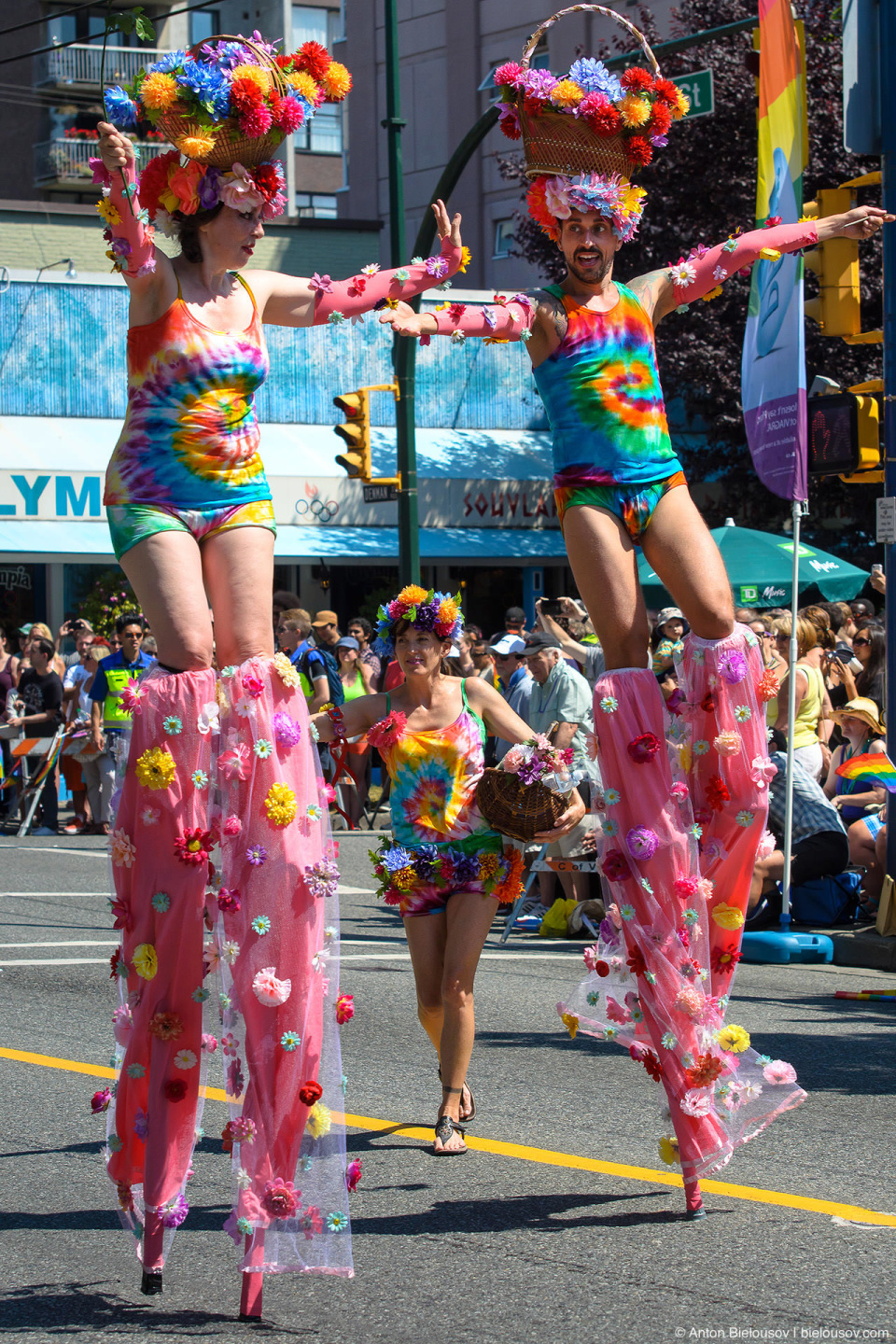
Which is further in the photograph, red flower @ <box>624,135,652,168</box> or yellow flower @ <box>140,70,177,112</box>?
red flower @ <box>624,135,652,168</box>

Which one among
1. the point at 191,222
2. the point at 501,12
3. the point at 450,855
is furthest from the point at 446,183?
the point at 501,12

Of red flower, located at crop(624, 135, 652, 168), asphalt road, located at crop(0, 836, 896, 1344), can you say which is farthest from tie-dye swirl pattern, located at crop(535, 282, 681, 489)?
asphalt road, located at crop(0, 836, 896, 1344)

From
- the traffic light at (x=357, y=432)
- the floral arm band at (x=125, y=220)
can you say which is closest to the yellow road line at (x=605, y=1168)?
the floral arm band at (x=125, y=220)

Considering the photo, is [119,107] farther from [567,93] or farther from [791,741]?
[791,741]

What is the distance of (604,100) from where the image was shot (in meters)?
4.77

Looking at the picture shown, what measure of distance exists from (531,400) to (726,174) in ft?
16.2

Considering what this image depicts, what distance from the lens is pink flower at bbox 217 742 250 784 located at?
4.02 meters

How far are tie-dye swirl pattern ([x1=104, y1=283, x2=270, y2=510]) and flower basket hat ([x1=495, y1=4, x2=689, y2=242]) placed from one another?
125cm

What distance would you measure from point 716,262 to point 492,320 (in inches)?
34.1

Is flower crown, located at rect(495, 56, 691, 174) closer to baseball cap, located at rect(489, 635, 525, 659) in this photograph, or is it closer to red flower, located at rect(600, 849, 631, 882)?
red flower, located at rect(600, 849, 631, 882)

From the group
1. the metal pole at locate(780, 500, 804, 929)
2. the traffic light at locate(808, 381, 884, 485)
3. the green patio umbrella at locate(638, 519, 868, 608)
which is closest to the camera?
the traffic light at locate(808, 381, 884, 485)

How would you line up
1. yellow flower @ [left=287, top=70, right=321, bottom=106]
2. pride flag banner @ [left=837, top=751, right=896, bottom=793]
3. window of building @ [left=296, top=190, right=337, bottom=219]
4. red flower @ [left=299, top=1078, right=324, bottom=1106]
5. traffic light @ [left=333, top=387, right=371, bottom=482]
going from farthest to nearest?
1. window of building @ [left=296, top=190, right=337, bottom=219]
2. traffic light @ [left=333, top=387, right=371, bottom=482]
3. pride flag banner @ [left=837, top=751, right=896, bottom=793]
4. yellow flower @ [left=287, top=70, right=321, bottom=106]
5. red flower @ [left=299, top=1078, right=324, bottom=1106]

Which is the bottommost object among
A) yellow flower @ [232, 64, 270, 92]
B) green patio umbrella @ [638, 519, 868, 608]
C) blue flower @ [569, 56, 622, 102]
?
green patio umbrella @ [638, 519, 868, 608]

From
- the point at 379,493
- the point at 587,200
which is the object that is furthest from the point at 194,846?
the point at 379,493
